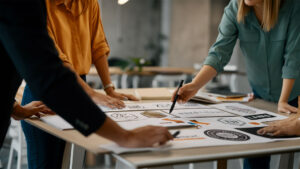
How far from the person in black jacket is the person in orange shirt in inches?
25.0

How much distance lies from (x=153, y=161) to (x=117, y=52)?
845cm

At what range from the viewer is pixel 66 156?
1562 mm

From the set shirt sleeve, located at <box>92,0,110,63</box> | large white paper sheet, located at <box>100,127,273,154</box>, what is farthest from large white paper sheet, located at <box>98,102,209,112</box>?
large white paper sheet, located at <box>100,127,273,154</box>

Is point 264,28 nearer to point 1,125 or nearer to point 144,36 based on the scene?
point 1,125

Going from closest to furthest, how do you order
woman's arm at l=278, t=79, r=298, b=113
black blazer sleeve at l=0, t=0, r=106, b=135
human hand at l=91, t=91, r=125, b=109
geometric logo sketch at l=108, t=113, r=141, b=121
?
black blazer sleeve at l=0, t=0, r=106, b=135
geometric logo sketch at l=108, t=113, r=141, b=121
human hand at l=91, t=91, r=125, b=109
woman's arm at l=278, t=79, r=298, b=113

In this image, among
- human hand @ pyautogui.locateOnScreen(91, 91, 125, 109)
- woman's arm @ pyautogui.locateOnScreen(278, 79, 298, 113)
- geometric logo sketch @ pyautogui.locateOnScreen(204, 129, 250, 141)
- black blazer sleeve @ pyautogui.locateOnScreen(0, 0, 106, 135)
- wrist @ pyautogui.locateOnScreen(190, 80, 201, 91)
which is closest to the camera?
black blazer sleeve @ pyautogui.locateOnScreen(0, 0, 106, 135)

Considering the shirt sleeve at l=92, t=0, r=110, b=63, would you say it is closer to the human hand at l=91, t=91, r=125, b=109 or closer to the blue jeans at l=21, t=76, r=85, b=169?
the human hand at l=91, t=91, r=125, b=109

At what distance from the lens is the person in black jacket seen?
781 millimetres

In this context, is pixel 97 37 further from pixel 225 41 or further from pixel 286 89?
pixel 286 89

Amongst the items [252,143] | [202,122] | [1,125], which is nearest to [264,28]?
[202,122]

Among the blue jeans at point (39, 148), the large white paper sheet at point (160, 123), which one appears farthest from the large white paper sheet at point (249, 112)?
the blue jeans at point (39, 148)

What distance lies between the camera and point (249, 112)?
1636 mm

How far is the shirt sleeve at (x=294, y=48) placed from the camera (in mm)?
1743

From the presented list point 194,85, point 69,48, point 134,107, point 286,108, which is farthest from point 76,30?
point 286,108
